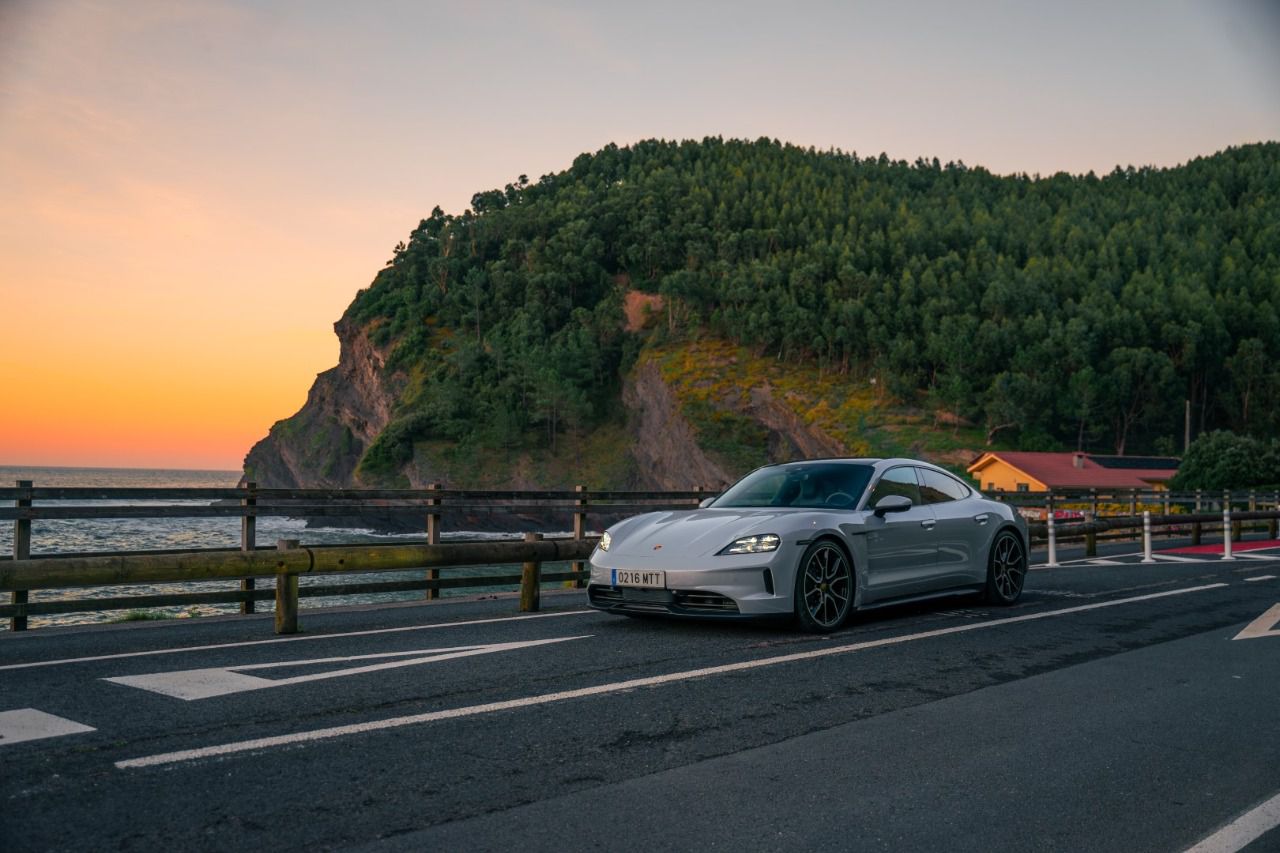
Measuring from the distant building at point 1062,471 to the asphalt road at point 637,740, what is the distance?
240 ft

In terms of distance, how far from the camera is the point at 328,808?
4184 mm

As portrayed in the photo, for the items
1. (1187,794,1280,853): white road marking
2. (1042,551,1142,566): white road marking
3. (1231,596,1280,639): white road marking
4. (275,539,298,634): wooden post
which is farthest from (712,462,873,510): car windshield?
(1042,551,1142,566): white road marking

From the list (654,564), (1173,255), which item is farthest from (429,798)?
(1173,255)

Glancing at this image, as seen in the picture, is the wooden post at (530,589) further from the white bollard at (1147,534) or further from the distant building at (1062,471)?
the distant building at (1062,471)

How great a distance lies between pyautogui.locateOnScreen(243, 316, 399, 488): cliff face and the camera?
125 m

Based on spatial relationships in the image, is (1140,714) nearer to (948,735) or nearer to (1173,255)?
(948,735)

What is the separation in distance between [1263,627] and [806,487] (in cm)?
448

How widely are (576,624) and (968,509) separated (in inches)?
172

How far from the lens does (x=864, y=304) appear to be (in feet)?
400

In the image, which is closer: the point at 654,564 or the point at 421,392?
the point at 654,564

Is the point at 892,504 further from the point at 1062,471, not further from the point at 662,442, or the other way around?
the point at 662,442

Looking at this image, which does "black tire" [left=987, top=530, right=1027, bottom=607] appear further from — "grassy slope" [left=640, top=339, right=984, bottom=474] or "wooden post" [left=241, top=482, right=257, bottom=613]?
"grassy slope" [left=640, top=339, right=984, bottom=474]

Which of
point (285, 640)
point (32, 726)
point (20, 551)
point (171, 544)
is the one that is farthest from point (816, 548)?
point (171, 544)

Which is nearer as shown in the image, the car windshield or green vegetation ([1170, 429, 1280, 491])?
the car windshield
